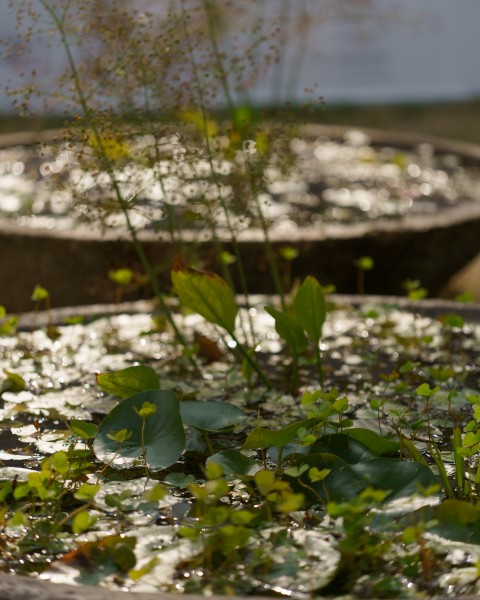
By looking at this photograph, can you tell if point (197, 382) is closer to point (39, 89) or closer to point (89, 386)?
point (89, 386)

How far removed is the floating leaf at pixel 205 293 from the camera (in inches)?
59.0

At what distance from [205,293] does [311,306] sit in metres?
0.15

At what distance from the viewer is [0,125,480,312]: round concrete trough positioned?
8.21ft

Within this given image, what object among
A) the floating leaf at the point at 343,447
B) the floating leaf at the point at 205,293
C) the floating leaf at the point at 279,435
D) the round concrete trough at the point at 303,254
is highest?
the floating leaf at the point at 205,293

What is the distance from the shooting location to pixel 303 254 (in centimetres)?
255

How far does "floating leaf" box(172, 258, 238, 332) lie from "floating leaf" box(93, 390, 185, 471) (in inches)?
8.0

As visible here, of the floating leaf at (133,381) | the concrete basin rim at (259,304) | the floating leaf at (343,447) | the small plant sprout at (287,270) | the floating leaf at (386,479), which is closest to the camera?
the floating leaf at (386,479)

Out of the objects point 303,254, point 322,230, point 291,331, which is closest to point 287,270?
point 303,254

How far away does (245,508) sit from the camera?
1.21 meters

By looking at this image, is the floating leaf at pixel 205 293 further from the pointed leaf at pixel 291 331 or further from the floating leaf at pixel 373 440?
the floating leaf at pixel 373 440

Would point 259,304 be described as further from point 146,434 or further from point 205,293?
point 146,434

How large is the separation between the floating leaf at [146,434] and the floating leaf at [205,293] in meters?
0.20

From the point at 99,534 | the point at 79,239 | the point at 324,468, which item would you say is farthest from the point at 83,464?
the point at 79,239

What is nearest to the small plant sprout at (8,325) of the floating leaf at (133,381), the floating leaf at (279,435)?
the floating leaf at (133,381)
